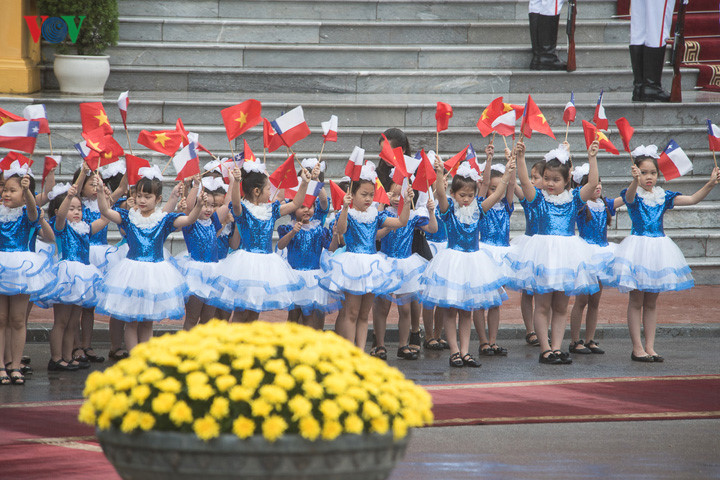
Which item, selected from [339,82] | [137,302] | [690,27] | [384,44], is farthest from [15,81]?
[690,27]

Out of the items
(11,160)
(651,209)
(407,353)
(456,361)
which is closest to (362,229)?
(407,353)

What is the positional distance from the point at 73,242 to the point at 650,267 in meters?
5.03

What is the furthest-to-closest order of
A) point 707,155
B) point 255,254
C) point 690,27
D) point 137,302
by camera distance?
point 690,27, point 707,155, point 255,254, point 137,302

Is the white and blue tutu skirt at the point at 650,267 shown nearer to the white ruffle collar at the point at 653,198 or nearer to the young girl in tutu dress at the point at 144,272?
the white ruffle collar at the point at 653,198

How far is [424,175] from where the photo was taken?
8742 mm

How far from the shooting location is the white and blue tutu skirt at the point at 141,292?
785 centimetres

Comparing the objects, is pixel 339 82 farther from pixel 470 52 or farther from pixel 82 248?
pixel 82 248

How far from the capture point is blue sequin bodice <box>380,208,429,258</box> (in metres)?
9.05

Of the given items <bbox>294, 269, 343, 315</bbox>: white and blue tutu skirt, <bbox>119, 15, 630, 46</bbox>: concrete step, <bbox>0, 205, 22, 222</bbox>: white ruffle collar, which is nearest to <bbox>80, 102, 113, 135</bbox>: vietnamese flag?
<bbox>0, 205, 22, 222</bbox>: white ruffle collar

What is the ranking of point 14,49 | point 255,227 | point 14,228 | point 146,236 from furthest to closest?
1. point 14,49
2. point 255,227
3. point 146,236
4. point 14,228

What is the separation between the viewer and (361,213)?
28.3ft

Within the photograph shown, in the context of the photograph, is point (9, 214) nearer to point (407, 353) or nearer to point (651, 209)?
point (407, 353)

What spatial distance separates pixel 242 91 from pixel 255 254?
6986 mm

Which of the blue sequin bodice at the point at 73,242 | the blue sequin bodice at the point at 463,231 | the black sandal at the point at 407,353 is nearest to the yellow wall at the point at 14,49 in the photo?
the blue sequin bodice at the point at 73,242
